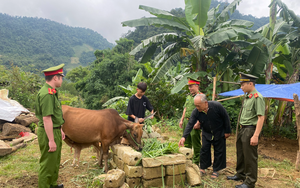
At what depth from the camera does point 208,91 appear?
9.42 m

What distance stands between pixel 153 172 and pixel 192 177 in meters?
0.80

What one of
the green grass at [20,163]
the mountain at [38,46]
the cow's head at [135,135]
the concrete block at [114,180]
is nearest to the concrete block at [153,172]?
the concrete block at [114,180]

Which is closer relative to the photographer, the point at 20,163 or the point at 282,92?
the point at 20,163

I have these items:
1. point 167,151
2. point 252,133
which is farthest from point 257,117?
point 167,151

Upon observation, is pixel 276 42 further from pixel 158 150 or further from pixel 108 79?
pixel 108 79

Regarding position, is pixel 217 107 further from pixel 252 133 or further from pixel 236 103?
pixel 236 103

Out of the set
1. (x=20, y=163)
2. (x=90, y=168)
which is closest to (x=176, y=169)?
(x=90, y=168)

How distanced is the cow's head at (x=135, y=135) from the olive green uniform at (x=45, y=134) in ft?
4.88

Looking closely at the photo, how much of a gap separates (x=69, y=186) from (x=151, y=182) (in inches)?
62.3

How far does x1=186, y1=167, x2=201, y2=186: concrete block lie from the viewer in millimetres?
3885

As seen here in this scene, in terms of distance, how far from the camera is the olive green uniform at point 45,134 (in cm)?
319

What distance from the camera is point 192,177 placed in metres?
3.94

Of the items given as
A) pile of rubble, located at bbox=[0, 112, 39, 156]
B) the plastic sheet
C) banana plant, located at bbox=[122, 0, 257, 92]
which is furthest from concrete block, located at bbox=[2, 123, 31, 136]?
banana plant, located at bbox=[122, 0, 257, 92]

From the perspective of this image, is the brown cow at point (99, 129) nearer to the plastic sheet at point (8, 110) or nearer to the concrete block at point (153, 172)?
the concrete block at point (153, 172)
